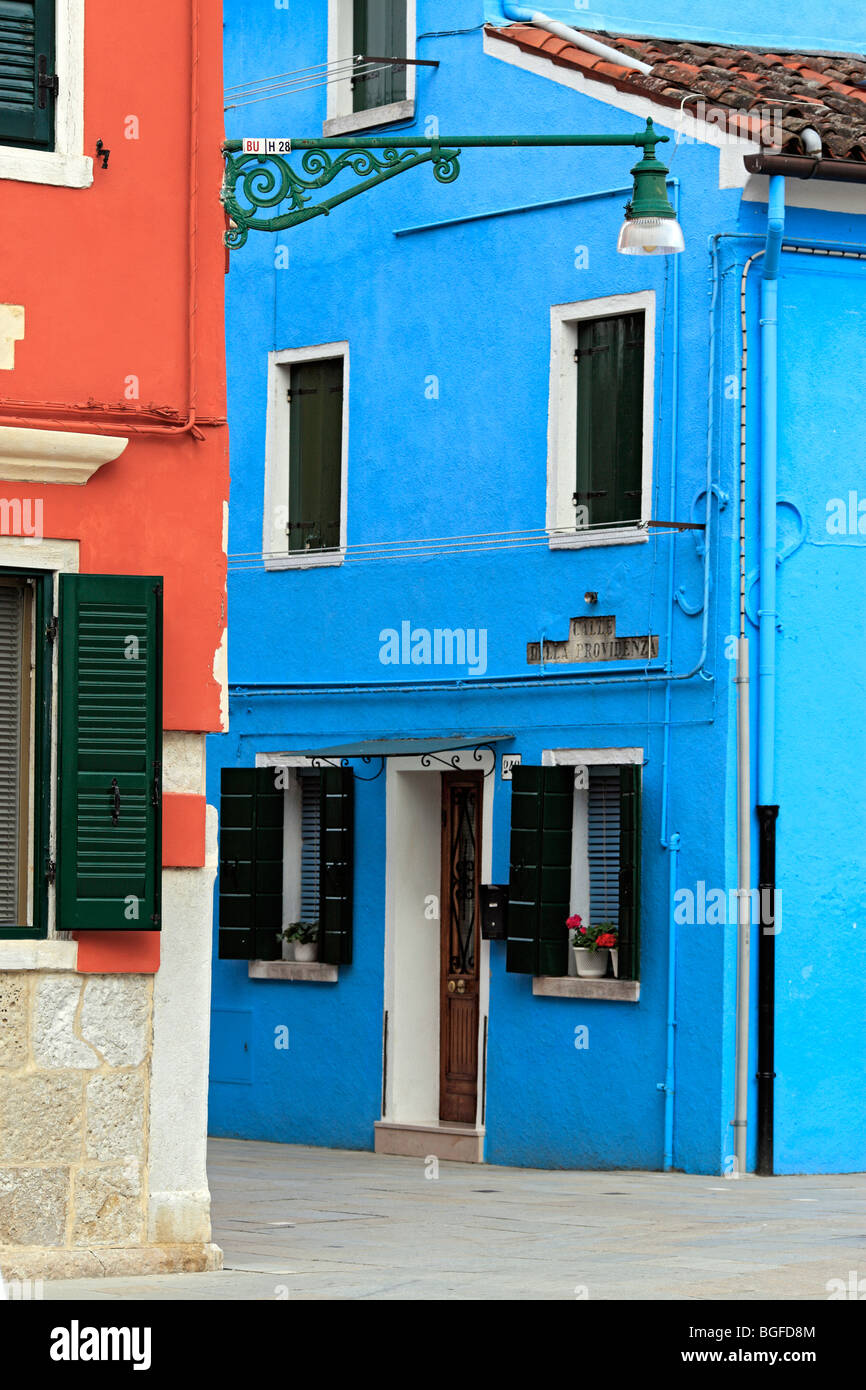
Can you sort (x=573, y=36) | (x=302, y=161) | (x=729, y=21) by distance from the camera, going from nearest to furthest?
(x=302, y=161)
(x=573, y=36)
(x=729, y=21)

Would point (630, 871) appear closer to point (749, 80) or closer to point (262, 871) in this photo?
point (262, 871)

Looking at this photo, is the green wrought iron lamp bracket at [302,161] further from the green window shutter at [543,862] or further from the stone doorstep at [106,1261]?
the green window shutter at [543,862]

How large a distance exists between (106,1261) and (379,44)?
11037 mm

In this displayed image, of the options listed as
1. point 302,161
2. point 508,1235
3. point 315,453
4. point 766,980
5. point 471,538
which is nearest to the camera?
point 302,161

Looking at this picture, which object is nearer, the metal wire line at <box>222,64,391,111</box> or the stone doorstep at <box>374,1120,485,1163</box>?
the stone doorstep at <box>374,1120,485,1163</box>

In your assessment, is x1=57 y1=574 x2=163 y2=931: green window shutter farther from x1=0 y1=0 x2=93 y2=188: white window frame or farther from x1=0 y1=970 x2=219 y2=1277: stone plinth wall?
x1=0 y1=0 x2=93 y2=188: white window frame

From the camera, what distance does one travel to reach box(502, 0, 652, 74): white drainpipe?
16.8 m

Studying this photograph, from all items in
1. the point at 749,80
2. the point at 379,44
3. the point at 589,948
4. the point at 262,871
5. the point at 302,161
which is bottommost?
the point at 589,948

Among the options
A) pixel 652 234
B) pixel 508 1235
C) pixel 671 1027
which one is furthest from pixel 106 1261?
pixel 671 1027

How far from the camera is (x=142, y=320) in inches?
433

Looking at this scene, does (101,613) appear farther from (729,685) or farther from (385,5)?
(385,5)

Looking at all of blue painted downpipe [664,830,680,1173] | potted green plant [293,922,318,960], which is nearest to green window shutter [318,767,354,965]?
potted green plant [293,922,318,960]

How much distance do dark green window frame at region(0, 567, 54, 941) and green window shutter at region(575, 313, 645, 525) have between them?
21.3 feet

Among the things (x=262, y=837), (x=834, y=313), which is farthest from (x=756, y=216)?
(x=262, y=837)
